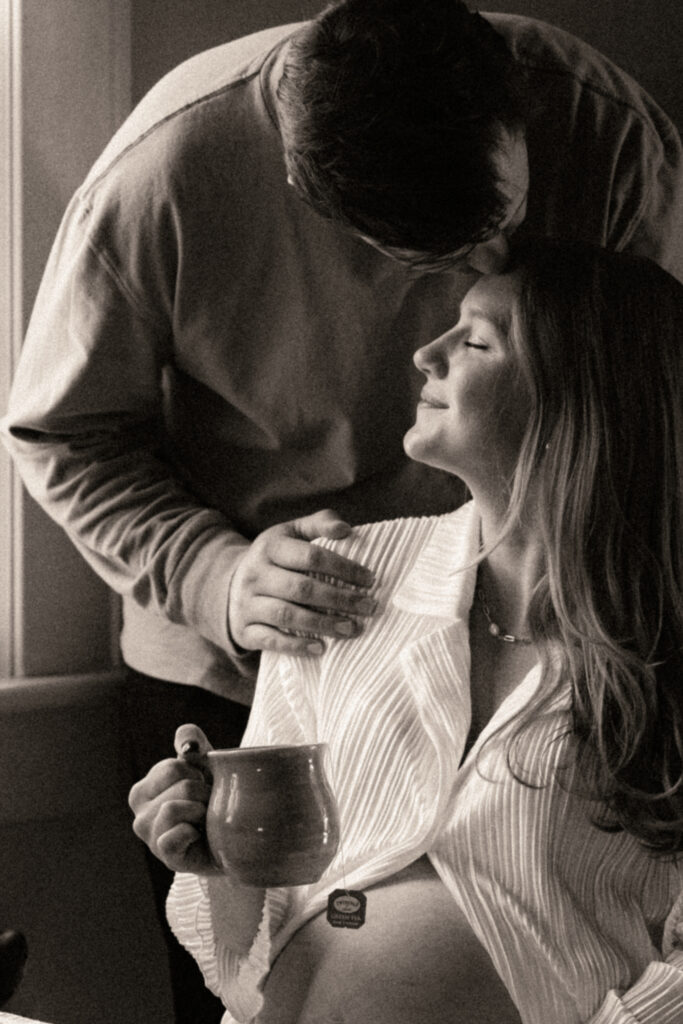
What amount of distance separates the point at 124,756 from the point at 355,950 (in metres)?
0.74

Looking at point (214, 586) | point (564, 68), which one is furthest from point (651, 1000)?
point (564, 68)

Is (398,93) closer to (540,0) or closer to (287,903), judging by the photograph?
(540,0)

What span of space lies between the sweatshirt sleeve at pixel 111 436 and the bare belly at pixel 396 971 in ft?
1.15

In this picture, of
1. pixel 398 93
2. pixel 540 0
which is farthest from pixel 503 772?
pixel 540 0

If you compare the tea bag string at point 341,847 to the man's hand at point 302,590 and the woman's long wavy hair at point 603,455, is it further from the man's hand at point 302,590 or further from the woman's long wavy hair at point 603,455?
the woman's long wavy hair at point 603,455

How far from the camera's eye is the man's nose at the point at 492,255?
120 centimetres

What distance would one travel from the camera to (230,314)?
55.1 inches

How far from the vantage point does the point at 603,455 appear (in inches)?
46.5

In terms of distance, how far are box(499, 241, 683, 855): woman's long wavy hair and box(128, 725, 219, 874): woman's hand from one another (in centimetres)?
33

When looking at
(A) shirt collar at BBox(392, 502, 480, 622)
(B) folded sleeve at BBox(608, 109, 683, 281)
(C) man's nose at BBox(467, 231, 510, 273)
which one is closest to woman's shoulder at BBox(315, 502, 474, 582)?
(A) shirt collar at BBox(392, 502, 480, 622)

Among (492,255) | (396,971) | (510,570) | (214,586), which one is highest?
(492,255)

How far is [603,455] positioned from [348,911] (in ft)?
1.54

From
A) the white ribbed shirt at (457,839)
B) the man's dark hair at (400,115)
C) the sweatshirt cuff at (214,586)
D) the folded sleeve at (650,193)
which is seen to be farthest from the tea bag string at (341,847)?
the folded sleeve at (650,193)

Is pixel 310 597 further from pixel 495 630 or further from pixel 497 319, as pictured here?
pixel 497 319
